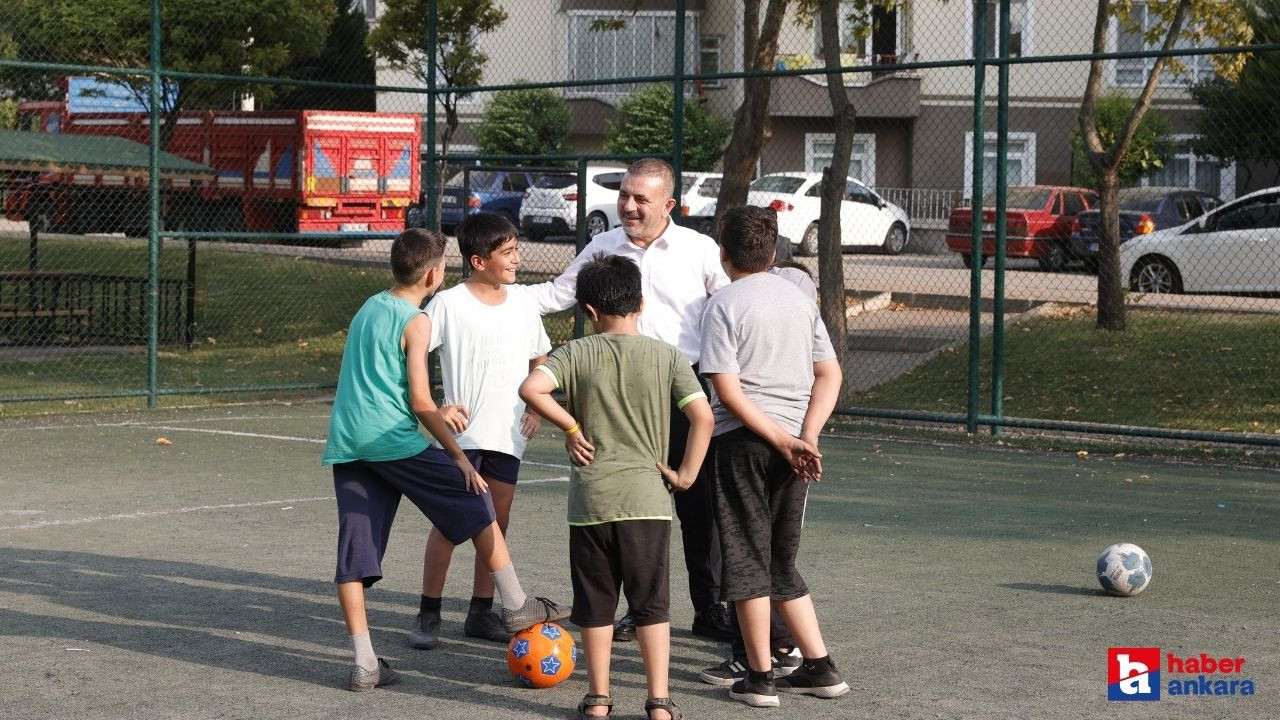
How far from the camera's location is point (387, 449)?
5652 mm

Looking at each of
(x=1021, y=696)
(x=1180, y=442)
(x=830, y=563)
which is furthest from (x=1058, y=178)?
(x=1021, y=696)

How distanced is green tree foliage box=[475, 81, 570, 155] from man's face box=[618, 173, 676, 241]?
2442 cm

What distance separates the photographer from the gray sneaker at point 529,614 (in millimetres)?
6023

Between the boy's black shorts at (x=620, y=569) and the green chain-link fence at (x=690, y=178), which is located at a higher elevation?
the green chain-link fence at (x=690, y=178)

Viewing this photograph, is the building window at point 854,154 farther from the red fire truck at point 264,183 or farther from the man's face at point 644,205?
the man's face at point 644,205

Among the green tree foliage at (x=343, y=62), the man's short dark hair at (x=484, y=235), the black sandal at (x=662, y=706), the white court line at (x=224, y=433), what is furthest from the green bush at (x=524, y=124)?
the black sandal at (x=662, y=706)

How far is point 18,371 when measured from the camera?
16.9 metres

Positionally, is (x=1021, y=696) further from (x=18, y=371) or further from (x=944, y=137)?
(x=944, y=137)

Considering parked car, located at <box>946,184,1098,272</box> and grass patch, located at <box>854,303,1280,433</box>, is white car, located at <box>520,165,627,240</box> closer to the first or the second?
grass patch, located at <box>854,303,1280,433</box>

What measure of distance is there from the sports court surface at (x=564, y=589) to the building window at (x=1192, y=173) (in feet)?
65.6

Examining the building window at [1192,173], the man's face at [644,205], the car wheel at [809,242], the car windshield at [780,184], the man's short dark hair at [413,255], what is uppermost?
the building window at [1192,173]

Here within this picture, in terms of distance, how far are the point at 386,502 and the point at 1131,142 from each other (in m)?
28.0

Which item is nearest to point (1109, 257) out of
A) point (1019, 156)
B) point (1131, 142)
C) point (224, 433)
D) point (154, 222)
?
point (224, 433)

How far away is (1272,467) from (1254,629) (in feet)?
17.1
